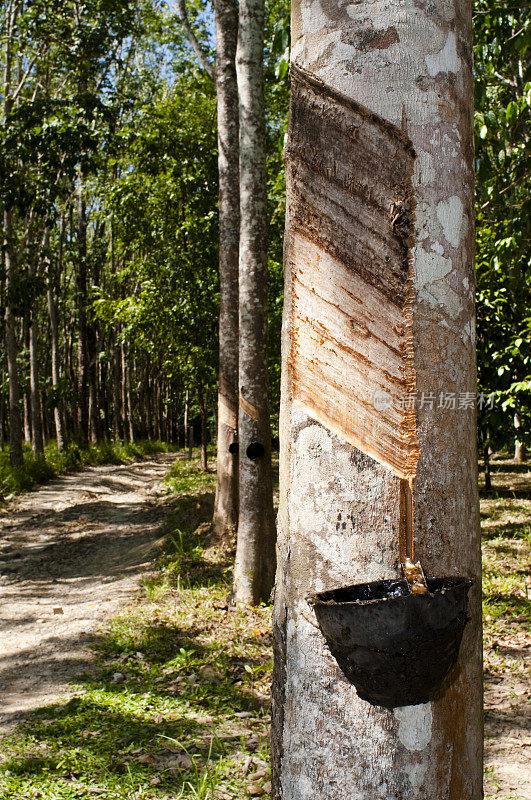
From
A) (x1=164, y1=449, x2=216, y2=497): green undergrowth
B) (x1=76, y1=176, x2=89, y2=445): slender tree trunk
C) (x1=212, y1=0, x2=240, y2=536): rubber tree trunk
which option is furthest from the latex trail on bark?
(x1=76, y1=176, x2=89, y2=445): slender tree trunk

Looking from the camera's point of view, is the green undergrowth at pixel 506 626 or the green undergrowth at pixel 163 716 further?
the green undergrowth at pixel 506 626

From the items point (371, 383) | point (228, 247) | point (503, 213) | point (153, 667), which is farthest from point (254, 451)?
point (371, 383)

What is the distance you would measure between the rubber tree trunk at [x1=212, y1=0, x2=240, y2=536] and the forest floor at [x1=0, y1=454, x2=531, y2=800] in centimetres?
77

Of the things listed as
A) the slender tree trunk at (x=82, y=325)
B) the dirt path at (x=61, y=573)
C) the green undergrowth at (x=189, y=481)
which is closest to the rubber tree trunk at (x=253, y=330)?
the dirt path at (x=61, y=573)

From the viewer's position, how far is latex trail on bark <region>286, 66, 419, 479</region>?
1.02m

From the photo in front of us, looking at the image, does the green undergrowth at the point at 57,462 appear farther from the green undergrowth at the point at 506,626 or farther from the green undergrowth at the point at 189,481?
the green undergrowth at the point at 506,626

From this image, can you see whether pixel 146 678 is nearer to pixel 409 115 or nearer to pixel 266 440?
pixel 266 440

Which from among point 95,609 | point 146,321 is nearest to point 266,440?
point 95,609

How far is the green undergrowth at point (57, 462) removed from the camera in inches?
459

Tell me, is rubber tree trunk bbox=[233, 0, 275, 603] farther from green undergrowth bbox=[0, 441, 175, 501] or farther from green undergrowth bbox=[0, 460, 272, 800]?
green undergrowth bbox=[0, 441, 175, 501]

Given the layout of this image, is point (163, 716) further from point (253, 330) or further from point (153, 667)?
point (253, 330)

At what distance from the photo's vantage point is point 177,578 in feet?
21.3

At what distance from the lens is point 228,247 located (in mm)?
7254

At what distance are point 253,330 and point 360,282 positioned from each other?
489cm
